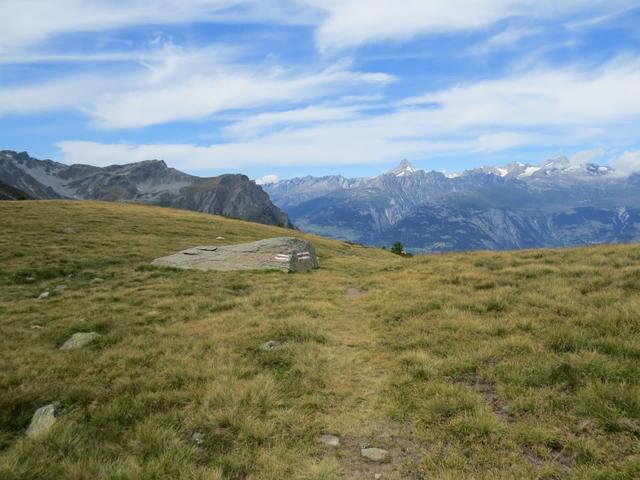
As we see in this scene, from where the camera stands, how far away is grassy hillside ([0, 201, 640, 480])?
23.3ft

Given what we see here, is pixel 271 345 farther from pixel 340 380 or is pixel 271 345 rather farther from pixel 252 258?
pixel 252 258

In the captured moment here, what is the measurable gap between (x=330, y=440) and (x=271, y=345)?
5.08m

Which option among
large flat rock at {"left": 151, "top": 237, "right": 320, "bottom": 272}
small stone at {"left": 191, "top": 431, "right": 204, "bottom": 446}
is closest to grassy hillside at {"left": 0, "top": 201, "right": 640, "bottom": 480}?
small stone at {"left": 191, "top": 431, "right": 204, "bottom": 446}

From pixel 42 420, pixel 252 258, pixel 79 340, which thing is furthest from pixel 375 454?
pixel 252 258

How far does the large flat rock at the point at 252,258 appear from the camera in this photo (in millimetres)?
27938

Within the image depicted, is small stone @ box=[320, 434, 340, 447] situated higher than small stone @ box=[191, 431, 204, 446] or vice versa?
small stone @ box=[191, 431, 204, 446]

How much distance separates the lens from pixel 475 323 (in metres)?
12.8

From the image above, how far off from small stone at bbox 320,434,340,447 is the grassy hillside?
126 millimetres

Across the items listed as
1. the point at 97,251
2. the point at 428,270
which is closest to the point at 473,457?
the point at 428,270

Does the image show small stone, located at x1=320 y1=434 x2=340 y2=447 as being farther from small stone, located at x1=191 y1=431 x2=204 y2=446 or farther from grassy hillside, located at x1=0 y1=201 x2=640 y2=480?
small stone, located at x1=191 y1=431 x2=204 y2=446

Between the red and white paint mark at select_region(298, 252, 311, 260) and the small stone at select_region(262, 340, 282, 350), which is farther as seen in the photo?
the red and white paint mark at select_region(298, 252, 311, 260)

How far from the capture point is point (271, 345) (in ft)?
41.6

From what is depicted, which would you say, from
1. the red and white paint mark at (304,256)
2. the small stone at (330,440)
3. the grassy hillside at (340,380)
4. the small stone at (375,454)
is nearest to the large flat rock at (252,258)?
the red and white paint mark at (304,256)

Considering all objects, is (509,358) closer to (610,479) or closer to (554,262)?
(610,479)
